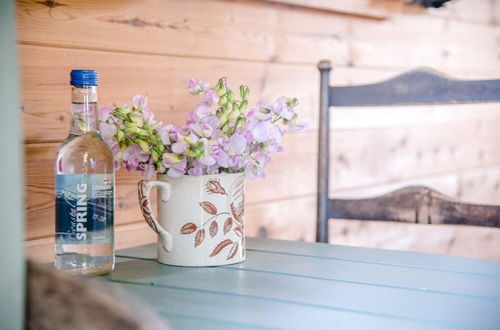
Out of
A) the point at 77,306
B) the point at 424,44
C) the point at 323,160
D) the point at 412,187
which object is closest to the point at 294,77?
the point at 323,160

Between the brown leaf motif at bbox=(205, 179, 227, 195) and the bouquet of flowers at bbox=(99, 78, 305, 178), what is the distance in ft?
0.05

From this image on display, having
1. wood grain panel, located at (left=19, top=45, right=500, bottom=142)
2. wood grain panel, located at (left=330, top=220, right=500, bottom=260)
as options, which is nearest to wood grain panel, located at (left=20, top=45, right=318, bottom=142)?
wood grain panel, located at (left=19, top=45, right=500, bottom=142)

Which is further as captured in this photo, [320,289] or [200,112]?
[200,112]

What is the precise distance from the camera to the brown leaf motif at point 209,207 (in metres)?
1.09

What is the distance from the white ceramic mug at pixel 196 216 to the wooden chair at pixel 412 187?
47 cm

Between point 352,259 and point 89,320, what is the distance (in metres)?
0.75

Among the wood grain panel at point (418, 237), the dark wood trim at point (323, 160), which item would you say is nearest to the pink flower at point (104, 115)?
the dark wood trim at point (323, 160)

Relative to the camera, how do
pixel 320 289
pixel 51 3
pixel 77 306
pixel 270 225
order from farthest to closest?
1. pixel 270 225
2. pixel 51 3
3. pixel 320 289
4. pixel 77 306

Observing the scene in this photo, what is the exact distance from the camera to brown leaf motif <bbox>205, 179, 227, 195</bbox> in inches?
42.9

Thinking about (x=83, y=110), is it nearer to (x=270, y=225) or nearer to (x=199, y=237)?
(x=199, y=237)

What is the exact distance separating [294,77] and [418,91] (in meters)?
0.41

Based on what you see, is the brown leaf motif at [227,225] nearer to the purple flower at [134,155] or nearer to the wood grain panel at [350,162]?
the purple flower at [134,155]

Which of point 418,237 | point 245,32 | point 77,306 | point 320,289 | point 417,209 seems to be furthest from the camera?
point 418,237

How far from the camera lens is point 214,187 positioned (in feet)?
3.59
